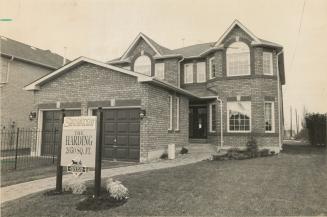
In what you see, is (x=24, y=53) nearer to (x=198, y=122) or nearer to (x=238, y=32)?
(x=198, y=122)

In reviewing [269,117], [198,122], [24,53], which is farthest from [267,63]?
[24,53]

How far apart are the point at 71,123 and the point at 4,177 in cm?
436

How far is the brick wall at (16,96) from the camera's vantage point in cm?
2030

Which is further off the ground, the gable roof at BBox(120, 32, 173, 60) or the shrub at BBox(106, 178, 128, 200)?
the gable roof at BBox(120, 32, 173, 60)

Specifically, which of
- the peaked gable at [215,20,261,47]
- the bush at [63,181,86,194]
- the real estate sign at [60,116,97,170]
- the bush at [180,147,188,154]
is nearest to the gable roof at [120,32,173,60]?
the peaked gable at [215,20,261,47]

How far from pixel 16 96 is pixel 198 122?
12842 mm

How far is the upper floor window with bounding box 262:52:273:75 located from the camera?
61.9ft

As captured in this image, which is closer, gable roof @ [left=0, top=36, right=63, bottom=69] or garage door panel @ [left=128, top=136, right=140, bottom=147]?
garage door panel @ [left=128, top=136, right=140, bottom=147]

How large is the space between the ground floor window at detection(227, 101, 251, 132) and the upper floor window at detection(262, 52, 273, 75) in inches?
92.2

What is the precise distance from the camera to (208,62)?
2089 cm

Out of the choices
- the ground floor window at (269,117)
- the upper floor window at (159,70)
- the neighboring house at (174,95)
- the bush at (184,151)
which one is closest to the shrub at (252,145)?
the neighboring house at (174,95)

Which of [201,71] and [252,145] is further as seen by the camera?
[201,71]

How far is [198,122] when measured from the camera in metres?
21.3

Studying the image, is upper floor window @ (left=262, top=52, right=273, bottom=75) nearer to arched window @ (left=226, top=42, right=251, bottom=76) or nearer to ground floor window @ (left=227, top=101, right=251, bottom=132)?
arched window @ (left=226, top=42, right=251, bottom=76)
